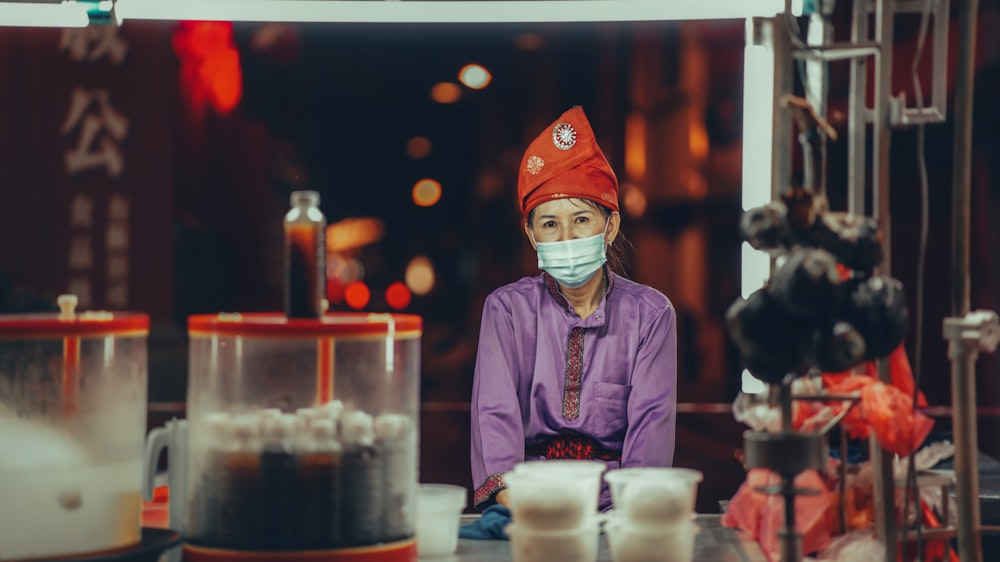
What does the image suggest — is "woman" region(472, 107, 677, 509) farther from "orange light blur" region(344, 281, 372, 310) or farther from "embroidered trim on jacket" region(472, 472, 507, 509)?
"orange light blur" region(344, 281, 372, 310)

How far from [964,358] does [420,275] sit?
3.19 metres

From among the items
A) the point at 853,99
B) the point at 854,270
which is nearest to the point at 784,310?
the point at 854,270

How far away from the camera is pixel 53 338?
1856 mm

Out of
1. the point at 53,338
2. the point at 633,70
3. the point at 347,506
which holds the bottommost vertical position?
the point at 347,506

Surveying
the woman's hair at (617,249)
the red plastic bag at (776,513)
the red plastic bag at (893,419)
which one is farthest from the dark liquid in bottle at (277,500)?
the woman's hair at (617,249)

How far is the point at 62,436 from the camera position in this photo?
6.08 ft

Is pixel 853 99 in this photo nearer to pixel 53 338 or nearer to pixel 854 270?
pixel 854 270

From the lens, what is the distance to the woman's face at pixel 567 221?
3.61 m

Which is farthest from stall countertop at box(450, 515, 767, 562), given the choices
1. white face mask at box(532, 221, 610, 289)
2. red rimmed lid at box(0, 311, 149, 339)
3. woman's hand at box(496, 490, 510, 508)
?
white face mask at box(532, 221, 610, 289)

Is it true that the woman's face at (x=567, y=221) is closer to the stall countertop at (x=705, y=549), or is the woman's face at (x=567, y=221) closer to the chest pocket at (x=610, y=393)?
the chest pocket at (x=610, y=393)

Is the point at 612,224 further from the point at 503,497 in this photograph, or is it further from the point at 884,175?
the point at 884,175

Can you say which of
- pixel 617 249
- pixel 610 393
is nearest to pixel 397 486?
pixel 610 393

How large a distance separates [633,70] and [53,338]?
3391 millimetres

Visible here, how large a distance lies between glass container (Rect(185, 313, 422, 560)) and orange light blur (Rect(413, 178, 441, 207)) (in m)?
3.04
